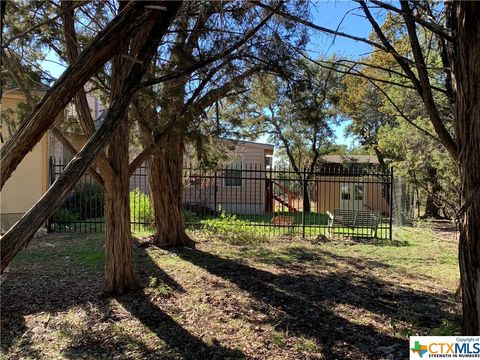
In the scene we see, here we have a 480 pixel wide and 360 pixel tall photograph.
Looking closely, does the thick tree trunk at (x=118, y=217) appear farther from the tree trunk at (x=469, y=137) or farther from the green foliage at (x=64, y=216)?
the green foliage at (x=64, y=216)

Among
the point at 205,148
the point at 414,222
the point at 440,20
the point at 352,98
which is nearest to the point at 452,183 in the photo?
the point at 414,222

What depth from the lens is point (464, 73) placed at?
2.97 meters

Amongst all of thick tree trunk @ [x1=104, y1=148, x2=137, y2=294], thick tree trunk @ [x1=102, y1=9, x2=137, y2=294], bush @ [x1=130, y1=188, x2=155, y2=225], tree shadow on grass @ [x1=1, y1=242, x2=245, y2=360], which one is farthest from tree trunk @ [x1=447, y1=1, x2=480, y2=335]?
bush @ [x1=130, y1=188, x2=155, y2=225]

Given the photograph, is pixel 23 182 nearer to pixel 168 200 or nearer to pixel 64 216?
pixel 64 216

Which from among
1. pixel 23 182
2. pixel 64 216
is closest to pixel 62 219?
pixel 64 216

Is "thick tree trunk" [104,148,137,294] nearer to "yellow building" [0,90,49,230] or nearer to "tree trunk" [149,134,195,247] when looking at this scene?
"tree trunk" [149,134,195,247]

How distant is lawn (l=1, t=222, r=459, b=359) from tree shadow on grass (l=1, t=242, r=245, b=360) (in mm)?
14

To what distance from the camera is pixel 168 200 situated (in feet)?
29.8

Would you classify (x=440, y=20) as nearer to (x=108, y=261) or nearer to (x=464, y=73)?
(x=464, y=73)

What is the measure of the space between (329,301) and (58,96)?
4.23 m

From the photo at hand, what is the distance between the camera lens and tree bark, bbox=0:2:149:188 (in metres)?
2.97

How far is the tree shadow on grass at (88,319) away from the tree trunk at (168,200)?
2.07 metres

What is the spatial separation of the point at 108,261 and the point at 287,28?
4162 mm

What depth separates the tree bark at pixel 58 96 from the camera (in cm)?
297
